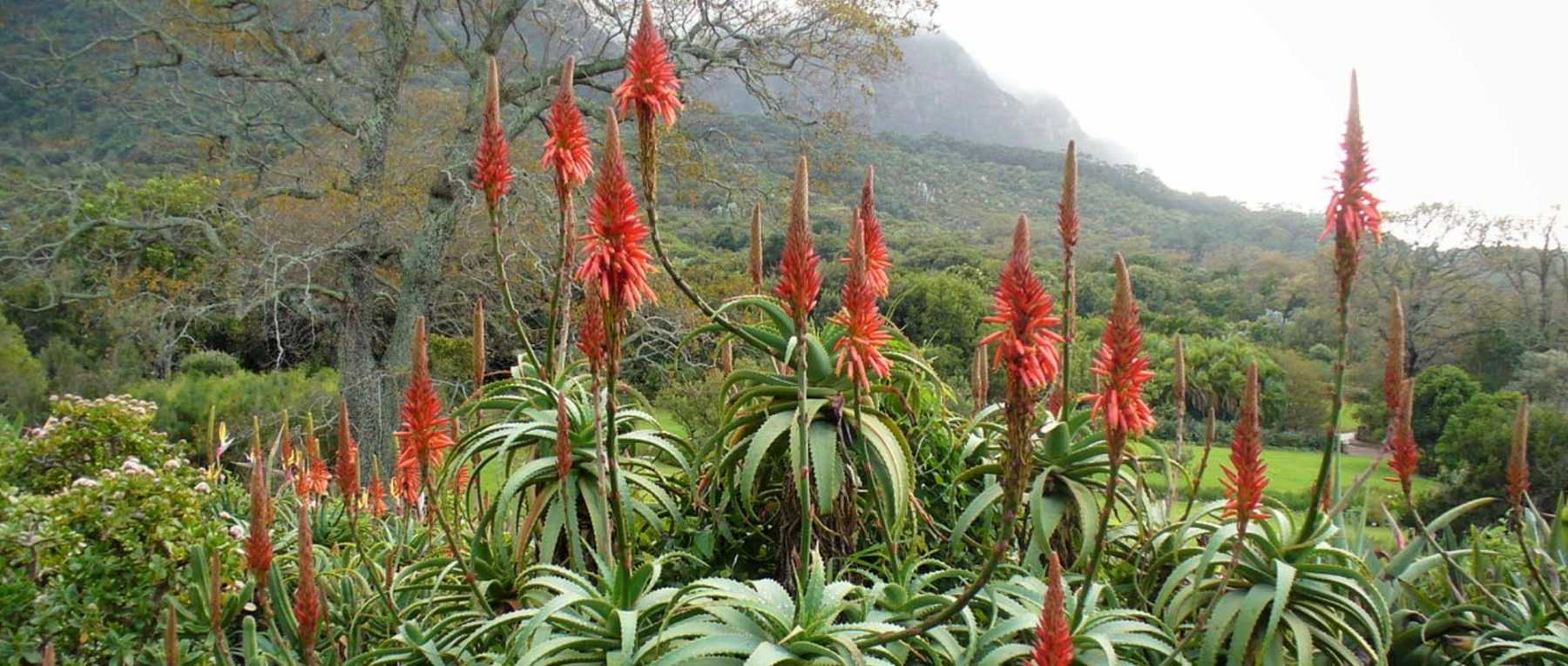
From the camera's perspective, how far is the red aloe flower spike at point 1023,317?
157 cm

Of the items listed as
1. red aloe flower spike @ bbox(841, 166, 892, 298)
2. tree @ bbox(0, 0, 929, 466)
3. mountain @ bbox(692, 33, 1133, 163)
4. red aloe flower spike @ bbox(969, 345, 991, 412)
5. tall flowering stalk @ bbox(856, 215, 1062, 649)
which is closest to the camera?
tall flowering stalk @ bbox(856, 215, 1062, 649)

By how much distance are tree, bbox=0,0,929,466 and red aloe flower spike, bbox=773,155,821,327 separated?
1046 centimetres

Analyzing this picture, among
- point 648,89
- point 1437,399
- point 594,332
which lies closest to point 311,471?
point 594,332

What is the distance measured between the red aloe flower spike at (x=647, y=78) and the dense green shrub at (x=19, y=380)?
1350 cm

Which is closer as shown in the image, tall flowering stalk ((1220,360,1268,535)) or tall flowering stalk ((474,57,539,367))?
tall flowering stalk ((1220,360,1268,535))

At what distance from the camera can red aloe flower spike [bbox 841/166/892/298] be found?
2.26m

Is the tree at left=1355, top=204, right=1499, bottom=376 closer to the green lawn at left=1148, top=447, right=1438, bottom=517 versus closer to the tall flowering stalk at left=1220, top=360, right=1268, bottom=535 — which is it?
the green lawn at left=1148, top=447, right=1438, bottom=517

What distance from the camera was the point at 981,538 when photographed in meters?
2.76

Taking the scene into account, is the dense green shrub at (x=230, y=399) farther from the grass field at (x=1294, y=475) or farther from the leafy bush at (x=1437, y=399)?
the leafy bush at (x=1437, y=399)

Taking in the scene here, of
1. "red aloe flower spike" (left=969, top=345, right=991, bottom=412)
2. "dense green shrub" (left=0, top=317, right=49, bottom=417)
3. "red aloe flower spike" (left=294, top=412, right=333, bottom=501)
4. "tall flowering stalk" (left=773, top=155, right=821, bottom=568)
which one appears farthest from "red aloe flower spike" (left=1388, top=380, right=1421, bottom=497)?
"dense green shrub" (left=0, top=317, right=49, bottom=417)

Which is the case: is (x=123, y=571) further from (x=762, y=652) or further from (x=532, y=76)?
(x=532, y=76)

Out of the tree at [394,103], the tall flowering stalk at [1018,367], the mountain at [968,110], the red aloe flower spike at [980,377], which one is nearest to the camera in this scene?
the tall flowering stalk at [1018,367]

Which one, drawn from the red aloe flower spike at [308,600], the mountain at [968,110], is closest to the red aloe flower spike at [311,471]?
the red aloe flower spike at [308,600]

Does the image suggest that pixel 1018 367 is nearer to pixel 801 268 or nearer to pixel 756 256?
pixel 801 268
